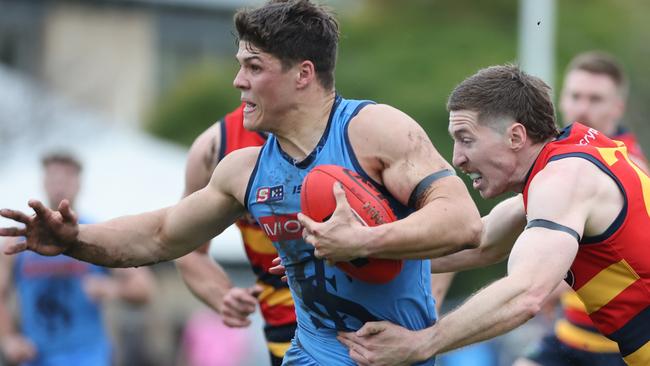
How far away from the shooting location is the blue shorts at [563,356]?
26.7ft

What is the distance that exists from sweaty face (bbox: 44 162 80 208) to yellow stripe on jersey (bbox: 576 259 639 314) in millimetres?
6295

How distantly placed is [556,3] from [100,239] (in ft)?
94.0

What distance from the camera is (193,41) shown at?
3794cm

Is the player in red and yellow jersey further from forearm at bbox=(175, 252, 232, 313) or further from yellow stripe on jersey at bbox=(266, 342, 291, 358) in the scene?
forearm at bbox=(175, 252, 232, 313)

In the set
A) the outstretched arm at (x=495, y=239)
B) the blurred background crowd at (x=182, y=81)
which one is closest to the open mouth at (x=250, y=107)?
the outstretched arm at (x=495, y=239)

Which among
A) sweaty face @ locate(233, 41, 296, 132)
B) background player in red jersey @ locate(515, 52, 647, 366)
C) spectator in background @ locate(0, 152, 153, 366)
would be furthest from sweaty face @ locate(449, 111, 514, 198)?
spectator in background @ locate(0, 152, 153, 366)

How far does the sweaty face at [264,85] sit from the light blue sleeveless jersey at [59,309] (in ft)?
17.9

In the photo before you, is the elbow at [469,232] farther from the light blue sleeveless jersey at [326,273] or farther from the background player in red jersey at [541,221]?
the light blue sleeveless jersey at [326,273]

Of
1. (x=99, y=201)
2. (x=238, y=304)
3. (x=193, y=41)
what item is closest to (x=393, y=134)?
(x=238, y=304)

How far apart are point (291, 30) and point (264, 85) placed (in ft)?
0.85

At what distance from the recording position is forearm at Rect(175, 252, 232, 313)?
24.4 ft

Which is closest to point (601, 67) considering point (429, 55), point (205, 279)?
point (205, 279)

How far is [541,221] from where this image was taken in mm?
4992

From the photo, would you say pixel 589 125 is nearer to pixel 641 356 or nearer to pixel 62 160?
pixel 641 356
